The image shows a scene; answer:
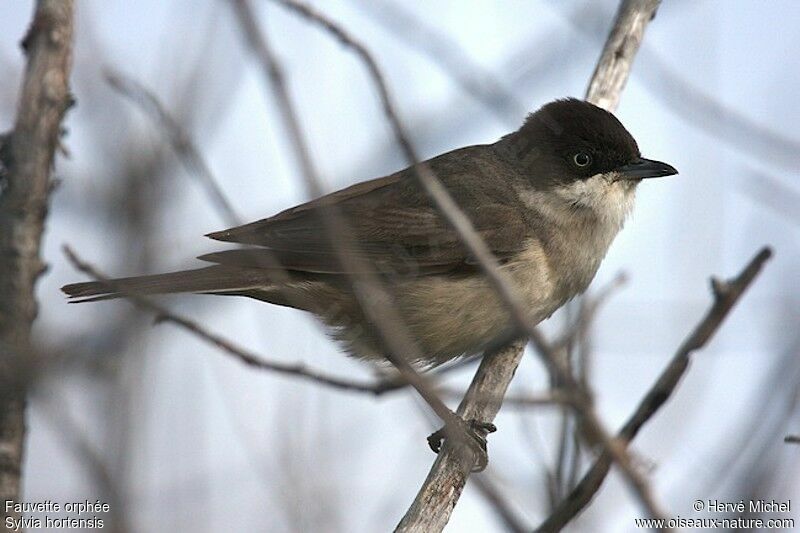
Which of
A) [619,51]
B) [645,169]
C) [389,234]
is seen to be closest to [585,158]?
[645,169]

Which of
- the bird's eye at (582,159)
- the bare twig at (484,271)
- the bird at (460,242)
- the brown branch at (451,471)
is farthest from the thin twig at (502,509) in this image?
the bird's eye at (582,159)

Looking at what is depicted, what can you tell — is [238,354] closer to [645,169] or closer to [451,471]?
[451,471]

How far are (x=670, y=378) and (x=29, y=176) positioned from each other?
2392 mm

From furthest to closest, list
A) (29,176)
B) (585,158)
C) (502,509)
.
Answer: (585,158)
(29,176)
(502,509)

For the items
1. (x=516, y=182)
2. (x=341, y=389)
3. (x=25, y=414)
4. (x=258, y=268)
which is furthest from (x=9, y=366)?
(x=516, y=182)

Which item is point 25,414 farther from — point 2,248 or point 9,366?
point 9,366

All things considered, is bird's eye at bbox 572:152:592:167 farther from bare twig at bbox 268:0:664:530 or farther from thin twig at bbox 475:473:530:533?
thin twig at bbox 475:473:530:533

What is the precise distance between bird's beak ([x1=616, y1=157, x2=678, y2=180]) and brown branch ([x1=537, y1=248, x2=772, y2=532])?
2.85 m

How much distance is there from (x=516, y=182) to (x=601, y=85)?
682mm

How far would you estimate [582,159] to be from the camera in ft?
17.5

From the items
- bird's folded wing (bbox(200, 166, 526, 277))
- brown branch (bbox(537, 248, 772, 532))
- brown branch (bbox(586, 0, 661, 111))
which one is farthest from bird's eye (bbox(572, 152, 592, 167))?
brown branch (bbox(537, 248, 772, 532))

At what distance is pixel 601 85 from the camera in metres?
5.32

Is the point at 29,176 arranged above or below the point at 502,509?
above

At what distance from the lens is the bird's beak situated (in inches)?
201
